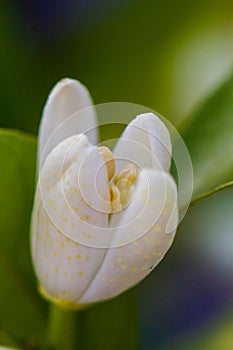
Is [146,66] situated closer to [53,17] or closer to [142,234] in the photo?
[53,17]

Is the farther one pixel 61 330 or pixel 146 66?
pixel 146 66

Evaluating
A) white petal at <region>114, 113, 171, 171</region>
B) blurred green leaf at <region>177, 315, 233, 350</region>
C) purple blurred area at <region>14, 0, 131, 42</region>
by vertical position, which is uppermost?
white petal at <region>114, 113, 171, 171</region>

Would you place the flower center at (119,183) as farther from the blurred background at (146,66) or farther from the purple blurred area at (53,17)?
the purple blurred area at (53,17)

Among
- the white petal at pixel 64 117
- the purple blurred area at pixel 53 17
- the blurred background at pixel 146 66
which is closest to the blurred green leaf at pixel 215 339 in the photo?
the blurred background at pixel 146 66

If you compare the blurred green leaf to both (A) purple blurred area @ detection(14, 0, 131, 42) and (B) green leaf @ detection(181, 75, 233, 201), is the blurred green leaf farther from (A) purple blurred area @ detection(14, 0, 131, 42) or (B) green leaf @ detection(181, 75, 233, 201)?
(A) purple blurred area @ detection(14, 0, 131, 42)

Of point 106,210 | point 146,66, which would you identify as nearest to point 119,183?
point 106,210

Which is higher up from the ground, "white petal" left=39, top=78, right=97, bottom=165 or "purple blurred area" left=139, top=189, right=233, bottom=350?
"white petal" left=39, top=78, right=97, bottom=165

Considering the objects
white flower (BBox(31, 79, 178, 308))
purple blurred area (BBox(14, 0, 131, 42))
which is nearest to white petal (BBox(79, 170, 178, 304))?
white flower (BBox(31, 79, 178, 308))
